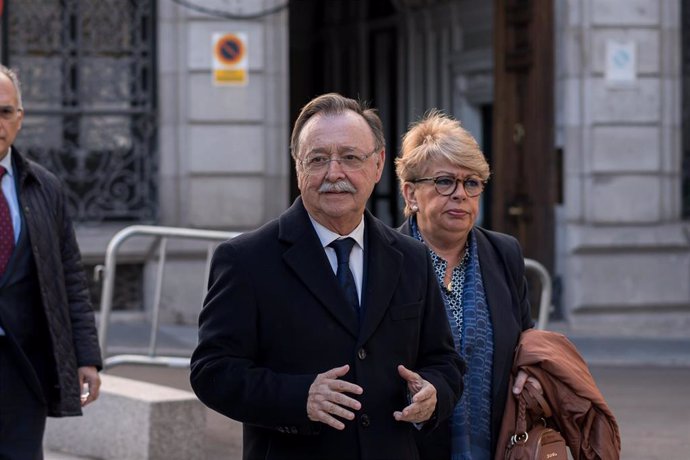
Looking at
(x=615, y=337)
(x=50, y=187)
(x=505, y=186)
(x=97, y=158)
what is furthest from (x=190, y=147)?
(x=50, y=187)

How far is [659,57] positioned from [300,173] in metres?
11.4

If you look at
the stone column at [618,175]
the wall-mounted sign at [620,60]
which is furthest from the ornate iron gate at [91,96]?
the wall-mounted sign at [620,60]

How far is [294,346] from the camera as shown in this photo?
3791mm

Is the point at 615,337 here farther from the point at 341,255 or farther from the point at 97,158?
the point at 341,255

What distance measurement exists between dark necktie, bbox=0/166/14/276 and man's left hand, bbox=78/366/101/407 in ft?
1.70

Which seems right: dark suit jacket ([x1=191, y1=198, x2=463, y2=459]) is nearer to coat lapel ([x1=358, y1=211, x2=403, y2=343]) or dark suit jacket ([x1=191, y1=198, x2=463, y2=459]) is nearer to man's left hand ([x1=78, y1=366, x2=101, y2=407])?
coat lapel ([x1=358, y1=211, x2=403, y2=343])

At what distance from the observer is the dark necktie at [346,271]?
12.8 ft

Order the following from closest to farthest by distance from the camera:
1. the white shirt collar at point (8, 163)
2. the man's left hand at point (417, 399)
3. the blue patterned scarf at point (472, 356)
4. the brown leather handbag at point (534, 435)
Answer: the man's left hand at point (417, 399) < the brown leather handbag at point (534, 435) < the blue patterned scarf at point (472, 356) < the white shirt collar at point (8, 163)

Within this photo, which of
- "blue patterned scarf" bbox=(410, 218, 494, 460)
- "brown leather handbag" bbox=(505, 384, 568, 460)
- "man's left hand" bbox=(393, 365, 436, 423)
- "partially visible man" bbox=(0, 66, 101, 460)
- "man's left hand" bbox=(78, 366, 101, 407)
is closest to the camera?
"man's left hand" bbox=(393, 365, 436, 423)

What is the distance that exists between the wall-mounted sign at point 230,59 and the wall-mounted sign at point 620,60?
3493mm

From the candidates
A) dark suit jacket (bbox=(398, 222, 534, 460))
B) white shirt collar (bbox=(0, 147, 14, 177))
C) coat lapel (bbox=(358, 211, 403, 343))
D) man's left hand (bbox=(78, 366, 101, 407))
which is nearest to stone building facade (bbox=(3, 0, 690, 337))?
man's left hand (bbox=(78, 366, 101, 407))

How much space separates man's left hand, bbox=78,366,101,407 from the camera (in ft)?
18.2

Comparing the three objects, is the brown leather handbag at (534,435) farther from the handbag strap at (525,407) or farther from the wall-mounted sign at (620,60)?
the wall-mounted sign at (620,60)

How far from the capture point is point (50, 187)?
552 centimetres
